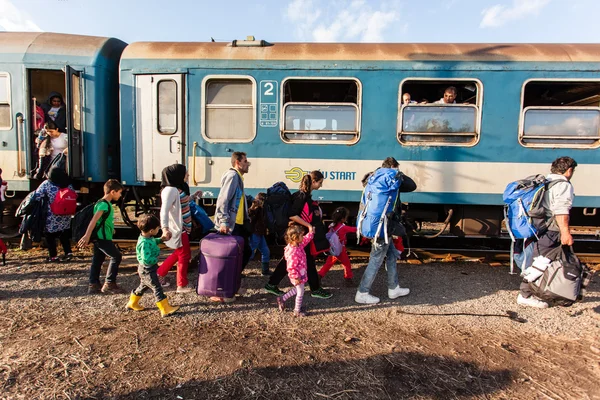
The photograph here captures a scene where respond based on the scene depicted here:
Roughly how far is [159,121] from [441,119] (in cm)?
431

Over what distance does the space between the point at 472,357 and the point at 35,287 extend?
495cm

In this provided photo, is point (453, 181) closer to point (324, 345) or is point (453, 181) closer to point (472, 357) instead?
point (472, 357)

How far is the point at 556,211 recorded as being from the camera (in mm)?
3770

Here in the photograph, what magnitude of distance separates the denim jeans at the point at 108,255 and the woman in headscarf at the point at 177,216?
51 centimetres

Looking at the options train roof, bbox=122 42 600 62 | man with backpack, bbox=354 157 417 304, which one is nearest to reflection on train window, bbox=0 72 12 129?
train roof, bbox=122 42 600 62

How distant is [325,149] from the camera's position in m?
5.35

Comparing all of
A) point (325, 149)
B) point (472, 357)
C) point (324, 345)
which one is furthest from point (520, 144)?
point (324, 345)

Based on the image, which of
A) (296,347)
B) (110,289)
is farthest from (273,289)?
(110,289)

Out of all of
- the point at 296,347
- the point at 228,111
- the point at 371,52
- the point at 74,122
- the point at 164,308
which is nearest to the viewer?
the point at 296,347

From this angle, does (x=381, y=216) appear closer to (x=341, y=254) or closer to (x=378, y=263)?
(x=378, y=263)

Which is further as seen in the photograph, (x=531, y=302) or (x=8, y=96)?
(x=8, y=96)

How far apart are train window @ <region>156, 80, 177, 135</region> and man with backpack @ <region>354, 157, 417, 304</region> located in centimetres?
326

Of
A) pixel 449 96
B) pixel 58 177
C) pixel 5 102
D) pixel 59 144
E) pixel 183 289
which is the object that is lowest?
pixel 183 289

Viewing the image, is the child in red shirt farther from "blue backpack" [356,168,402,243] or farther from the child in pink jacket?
the child in pink jacket
